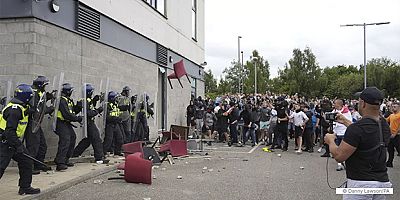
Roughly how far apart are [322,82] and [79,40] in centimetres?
4371

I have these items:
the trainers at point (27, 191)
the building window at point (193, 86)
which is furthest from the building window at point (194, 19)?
the trainers at point (27, 191)

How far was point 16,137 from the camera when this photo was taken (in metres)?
6.42

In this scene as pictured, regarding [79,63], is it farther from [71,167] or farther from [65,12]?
[71,167]

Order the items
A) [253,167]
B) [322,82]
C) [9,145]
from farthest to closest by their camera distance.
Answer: [322,82] < [253,167] < [9,145]

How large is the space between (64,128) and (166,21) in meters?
11.9

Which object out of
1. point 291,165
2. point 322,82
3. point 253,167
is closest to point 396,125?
point 291,165

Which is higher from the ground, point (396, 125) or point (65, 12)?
point (65, 12)

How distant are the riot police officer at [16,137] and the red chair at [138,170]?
1.88m

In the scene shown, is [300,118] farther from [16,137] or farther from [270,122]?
[16,137]

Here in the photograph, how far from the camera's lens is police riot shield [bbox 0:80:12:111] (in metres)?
9.18

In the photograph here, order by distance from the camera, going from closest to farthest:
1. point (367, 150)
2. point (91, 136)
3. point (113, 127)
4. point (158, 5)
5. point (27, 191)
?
point (367, 150) < point (27, 191) < point (91, 136) < point (113, 127) < point (158, 5)

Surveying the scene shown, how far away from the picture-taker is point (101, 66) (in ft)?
42.7

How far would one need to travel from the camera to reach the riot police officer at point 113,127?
11.3 meters

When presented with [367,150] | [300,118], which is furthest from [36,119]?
[300,118]
